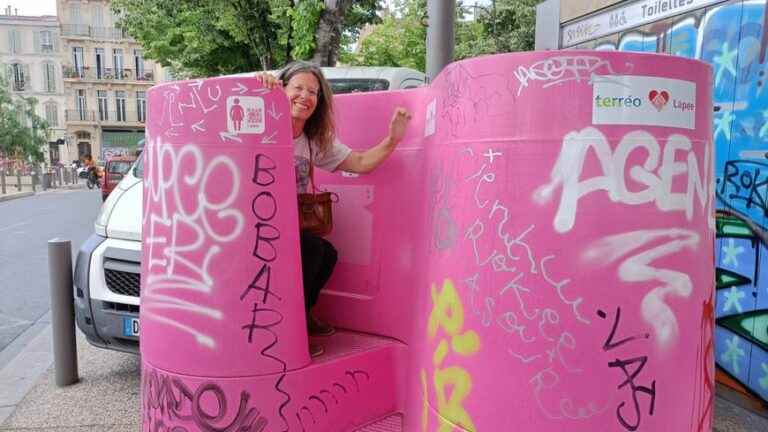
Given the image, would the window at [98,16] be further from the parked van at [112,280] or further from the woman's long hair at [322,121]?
the woman's long hair at [322,121]

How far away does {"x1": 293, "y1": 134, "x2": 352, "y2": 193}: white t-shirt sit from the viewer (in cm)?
314

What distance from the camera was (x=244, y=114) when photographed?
2.57 m

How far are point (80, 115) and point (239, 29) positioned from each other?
153 feet

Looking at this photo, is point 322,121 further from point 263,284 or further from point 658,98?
point 658,98

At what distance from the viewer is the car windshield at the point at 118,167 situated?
20.6 meters

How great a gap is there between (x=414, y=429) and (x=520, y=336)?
893 mm

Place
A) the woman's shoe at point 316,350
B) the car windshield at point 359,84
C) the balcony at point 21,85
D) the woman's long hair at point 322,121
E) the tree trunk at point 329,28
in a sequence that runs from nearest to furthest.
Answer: the woman's shoe at point 316,350, the woman's long hair at point 322,121, the car windshield at point 359,84, the tree trunk at point 329,28, the balcony at point 21,85

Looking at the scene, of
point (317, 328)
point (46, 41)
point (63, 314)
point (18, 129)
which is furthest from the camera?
point (46, 41)

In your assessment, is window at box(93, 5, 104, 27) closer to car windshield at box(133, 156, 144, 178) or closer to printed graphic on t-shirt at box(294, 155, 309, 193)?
car windshield at box(133, 156, 144, 178)

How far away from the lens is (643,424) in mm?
2049

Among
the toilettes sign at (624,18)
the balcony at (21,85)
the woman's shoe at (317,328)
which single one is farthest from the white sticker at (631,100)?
the balcony at (21,85)

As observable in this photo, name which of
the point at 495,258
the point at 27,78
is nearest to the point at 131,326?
the point at 495,258

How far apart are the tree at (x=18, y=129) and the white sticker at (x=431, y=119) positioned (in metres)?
38.7

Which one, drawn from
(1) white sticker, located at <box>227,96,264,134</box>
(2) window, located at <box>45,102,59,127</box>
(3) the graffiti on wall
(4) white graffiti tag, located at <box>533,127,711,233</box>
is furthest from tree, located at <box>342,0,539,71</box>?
(2) window, located at <box>45,102,59,127</box>
